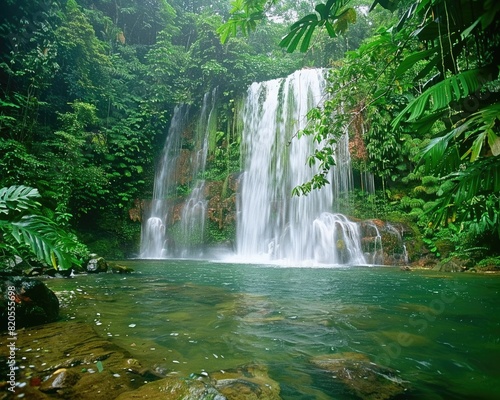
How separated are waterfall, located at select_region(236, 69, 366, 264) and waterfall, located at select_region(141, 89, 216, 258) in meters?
2.28

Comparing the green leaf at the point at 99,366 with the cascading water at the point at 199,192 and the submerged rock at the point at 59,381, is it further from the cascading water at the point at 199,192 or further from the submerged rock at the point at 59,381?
the cascading water at the point at 199,192

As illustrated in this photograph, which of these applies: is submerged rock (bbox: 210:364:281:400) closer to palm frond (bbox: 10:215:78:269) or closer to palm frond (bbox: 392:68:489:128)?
palm frond (bbox: 10:215:78:269)

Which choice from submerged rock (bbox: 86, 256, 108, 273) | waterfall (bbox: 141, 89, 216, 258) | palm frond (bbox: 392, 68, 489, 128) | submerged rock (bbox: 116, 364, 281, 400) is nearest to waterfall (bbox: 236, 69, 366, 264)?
waterfall (bbox: 141, 89, 216, 258)

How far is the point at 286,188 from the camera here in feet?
47.6

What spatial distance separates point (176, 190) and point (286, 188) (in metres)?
6.11

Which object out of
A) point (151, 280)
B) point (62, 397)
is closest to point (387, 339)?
point (62, 397)

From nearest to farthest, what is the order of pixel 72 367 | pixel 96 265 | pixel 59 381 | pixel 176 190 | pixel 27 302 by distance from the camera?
pixel 59 381
pixel 72 367
pixel 27 302
pixel 96 265
pixel 176 190

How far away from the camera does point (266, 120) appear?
16219mm

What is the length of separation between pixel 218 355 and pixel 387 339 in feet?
4.95

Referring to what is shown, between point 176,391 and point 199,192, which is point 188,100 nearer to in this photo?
point 199,192

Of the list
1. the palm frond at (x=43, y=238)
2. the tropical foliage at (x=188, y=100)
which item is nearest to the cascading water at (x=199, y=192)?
the tropical foliage at (x=188, y=100)

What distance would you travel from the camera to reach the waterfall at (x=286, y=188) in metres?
12.1

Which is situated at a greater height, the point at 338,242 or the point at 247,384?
the point at 338,242

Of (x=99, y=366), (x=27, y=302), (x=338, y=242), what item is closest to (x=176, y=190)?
(x=338, y=242)
